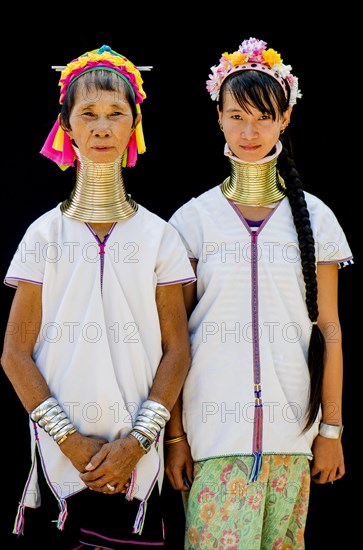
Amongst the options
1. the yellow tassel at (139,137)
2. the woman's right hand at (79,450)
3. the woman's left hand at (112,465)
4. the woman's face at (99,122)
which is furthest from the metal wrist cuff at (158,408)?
the yellow tassel at (139,137)

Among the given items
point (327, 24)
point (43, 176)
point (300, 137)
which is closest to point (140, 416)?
point (43, 176)

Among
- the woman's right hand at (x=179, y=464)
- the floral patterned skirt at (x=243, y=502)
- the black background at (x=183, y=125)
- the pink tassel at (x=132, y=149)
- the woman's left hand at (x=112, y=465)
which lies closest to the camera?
the woman's left hand at (x=112, y=465)

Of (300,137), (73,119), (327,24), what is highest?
(327,24)

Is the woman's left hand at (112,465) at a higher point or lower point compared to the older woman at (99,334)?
lower

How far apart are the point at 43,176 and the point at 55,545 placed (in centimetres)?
190

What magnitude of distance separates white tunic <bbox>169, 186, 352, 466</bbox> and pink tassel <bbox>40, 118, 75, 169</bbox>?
1.99ft

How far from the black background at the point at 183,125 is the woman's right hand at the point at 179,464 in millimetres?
843

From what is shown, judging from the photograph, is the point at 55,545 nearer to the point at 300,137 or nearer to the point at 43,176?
the point at 43,176

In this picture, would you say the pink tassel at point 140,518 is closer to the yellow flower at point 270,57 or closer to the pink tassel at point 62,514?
the pink tassel at point 62,514

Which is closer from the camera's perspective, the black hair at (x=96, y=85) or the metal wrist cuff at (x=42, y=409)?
→ the metal wrist cuff at (x=42, y=409)

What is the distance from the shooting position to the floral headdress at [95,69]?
11.5ft

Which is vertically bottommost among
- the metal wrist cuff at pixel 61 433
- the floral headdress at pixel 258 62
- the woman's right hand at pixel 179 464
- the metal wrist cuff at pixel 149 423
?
the woman's right hand at pixel 179 464

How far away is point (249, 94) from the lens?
3.57 m

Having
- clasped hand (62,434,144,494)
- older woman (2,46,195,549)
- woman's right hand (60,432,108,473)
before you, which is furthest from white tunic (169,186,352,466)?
woman's right hand (60,432,108,473)
